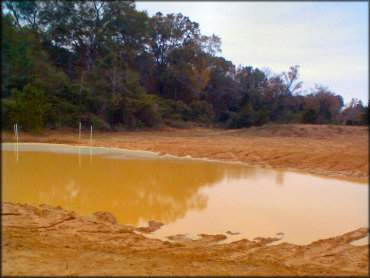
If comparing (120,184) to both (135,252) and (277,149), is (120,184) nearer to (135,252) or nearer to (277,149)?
(135,252)

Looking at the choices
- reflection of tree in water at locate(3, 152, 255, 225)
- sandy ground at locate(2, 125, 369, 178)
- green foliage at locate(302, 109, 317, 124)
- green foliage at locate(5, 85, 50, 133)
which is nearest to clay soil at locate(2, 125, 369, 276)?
reflection of tree in water at locate(3, 152, 255, 225)

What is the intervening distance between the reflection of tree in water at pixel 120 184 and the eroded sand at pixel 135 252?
1.02 m

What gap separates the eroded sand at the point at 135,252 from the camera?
11.4 ft

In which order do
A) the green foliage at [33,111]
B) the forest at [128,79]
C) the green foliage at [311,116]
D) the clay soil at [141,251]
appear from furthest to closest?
the green foliage at [311,116] < the green foliage at [33,111] < the forest at [128,79] < the clay soil at [141,251]

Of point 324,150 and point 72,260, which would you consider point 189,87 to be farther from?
point 72,260

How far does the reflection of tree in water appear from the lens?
714 centimetres

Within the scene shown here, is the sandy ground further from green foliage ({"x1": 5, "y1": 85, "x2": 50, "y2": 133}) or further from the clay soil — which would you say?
the clay soil

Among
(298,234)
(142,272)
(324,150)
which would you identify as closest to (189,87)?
(324,150)

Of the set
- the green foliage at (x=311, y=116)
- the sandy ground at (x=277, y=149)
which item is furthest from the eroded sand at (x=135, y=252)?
the green foliage at (x=311, y=116)

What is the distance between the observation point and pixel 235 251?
477 centimetres

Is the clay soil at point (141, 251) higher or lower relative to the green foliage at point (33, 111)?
lower

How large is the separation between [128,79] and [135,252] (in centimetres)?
2446

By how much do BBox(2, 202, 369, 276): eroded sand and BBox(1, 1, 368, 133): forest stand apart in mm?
1755

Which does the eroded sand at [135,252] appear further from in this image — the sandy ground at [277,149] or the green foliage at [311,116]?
the green foliage at [311,116]
